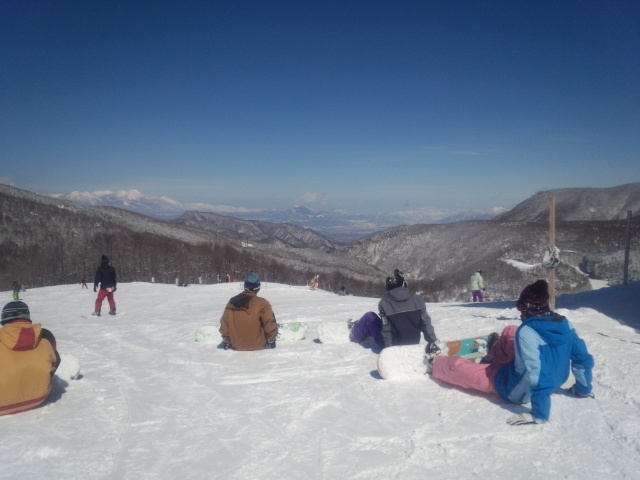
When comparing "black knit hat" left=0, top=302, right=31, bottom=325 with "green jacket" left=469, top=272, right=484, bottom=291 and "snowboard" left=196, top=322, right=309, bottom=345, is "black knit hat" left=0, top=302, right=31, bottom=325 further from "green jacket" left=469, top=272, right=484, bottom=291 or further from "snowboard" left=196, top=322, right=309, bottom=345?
"green jacket" left=469, top=272, right=484, bottom=291

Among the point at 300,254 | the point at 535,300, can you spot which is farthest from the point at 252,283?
the point at 300,254

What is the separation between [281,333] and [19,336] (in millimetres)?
4930

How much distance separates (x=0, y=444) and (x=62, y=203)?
399 ft

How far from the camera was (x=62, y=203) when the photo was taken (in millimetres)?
106688

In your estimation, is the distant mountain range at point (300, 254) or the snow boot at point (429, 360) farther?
the distant mountain range at point (300, 254)

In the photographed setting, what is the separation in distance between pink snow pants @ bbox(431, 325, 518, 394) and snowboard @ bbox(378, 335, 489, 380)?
0.37m

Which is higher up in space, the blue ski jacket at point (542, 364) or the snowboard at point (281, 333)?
the blue ski jacket at point (542, 364)

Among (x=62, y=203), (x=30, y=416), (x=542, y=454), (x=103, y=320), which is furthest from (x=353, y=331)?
(x=62, y=203)

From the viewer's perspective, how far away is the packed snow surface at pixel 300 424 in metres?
3.82

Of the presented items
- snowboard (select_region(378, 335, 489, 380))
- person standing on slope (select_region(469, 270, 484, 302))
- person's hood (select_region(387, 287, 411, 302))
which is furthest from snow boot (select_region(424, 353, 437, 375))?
person standing on slope (select_region(469, 270, 484, 302))

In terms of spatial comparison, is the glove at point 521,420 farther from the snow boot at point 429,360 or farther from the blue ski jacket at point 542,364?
the snow boot at point 429,360

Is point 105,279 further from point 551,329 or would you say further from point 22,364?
point 551,329

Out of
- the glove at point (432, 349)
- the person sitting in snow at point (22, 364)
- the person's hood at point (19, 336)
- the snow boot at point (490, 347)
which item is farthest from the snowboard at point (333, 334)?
the person's hood at point (19, 336)

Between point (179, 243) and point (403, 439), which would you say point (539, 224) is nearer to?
point (179, 243)
